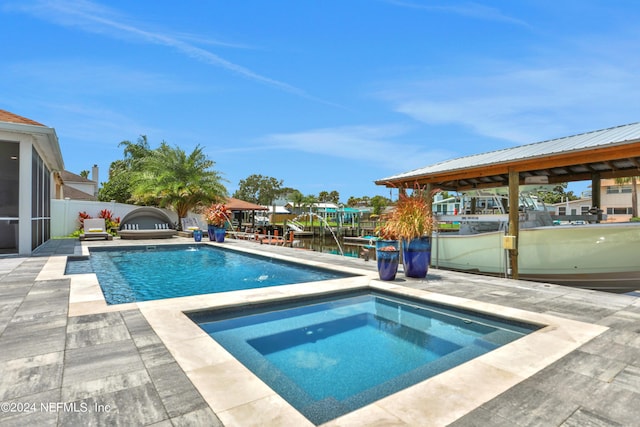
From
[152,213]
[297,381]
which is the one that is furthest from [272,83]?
[297,381]

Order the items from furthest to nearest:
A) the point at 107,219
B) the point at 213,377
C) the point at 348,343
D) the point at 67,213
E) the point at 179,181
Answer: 1. the point at 179,181
2. the point at 107,219
3. the point at 67,213
4. the point at 348,343
5. the point at 213,377

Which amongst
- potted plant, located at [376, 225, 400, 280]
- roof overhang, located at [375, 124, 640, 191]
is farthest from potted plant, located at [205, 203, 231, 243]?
potted plant, located at [376, 225, 400, 280]

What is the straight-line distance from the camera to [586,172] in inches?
415

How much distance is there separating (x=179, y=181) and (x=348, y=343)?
63.5 ft

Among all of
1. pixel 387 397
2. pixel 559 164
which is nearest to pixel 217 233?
pixel 559 164

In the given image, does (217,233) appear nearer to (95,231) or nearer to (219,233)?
(219,233)

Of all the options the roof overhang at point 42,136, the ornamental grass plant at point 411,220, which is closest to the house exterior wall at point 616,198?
the ornamental grass plant at point 411,220

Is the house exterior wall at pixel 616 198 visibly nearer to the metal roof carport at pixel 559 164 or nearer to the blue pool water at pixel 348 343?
the metal roof carport at pixel 559 164

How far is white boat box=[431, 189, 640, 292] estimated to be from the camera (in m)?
7.88

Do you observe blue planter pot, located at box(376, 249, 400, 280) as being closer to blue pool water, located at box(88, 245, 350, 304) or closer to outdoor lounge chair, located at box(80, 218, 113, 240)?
blue pool water, located at box(88, 245, 350, 304)

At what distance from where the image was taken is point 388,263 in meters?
6.65

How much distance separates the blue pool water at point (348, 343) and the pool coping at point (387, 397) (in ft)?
0.75

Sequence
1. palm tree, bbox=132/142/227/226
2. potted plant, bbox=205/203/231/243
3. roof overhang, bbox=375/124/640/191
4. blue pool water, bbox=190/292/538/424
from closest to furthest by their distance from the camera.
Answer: blue pool water, bbox=190/292/538/424 → roof overhang, bbox=375/124/640/191 → potted plant, bbox=205/203/231/243 → palm tree, bbox=132/142/227/226

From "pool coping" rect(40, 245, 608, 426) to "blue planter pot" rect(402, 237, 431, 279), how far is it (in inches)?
77.4
